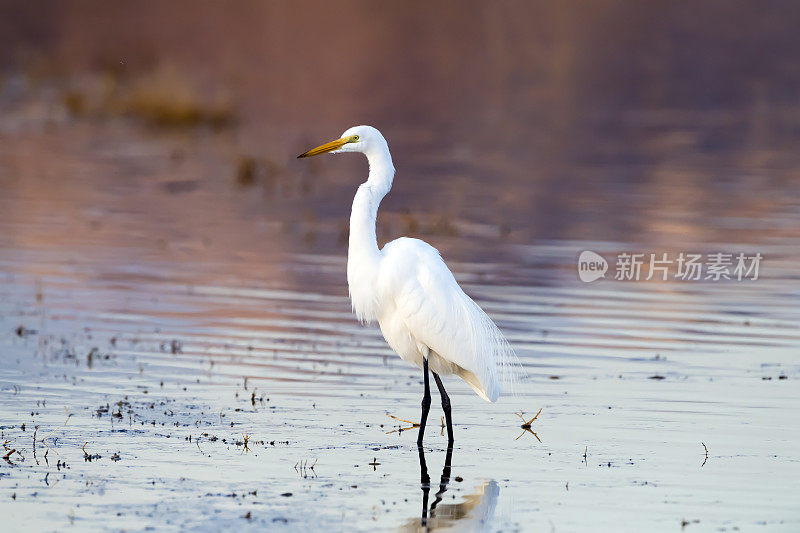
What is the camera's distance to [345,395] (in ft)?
31.9

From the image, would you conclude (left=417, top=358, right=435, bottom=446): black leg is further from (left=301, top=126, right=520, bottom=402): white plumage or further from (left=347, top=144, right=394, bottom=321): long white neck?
(left=347, top=144, right=394, bottom=321): long white neck

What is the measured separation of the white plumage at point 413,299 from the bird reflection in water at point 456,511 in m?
1.13

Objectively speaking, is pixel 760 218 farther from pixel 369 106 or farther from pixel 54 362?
pixel 369 106

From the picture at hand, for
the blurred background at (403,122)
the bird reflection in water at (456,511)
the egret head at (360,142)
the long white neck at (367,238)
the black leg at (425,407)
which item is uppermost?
the blurred background at (403,122)

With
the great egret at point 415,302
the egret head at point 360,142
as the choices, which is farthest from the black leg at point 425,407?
the egret head at point 360,142

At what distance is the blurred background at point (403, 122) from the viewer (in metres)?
19.6

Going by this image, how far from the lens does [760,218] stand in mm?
20656

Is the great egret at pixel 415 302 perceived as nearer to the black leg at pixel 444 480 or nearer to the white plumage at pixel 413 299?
the white plumage at pixel 413 299

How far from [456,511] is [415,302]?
1917mm

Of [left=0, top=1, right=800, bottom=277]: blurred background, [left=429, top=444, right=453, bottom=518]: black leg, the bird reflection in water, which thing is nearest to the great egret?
[left=429, top=444, right=453, bottom=518]: black leg

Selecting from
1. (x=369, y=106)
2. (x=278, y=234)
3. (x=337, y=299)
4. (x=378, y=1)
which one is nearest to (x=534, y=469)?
(x=337, y=299)

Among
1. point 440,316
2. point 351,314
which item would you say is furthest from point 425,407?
point 351,314

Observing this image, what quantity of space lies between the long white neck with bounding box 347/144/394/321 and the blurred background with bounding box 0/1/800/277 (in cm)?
762

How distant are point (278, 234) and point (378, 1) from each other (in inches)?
2231
